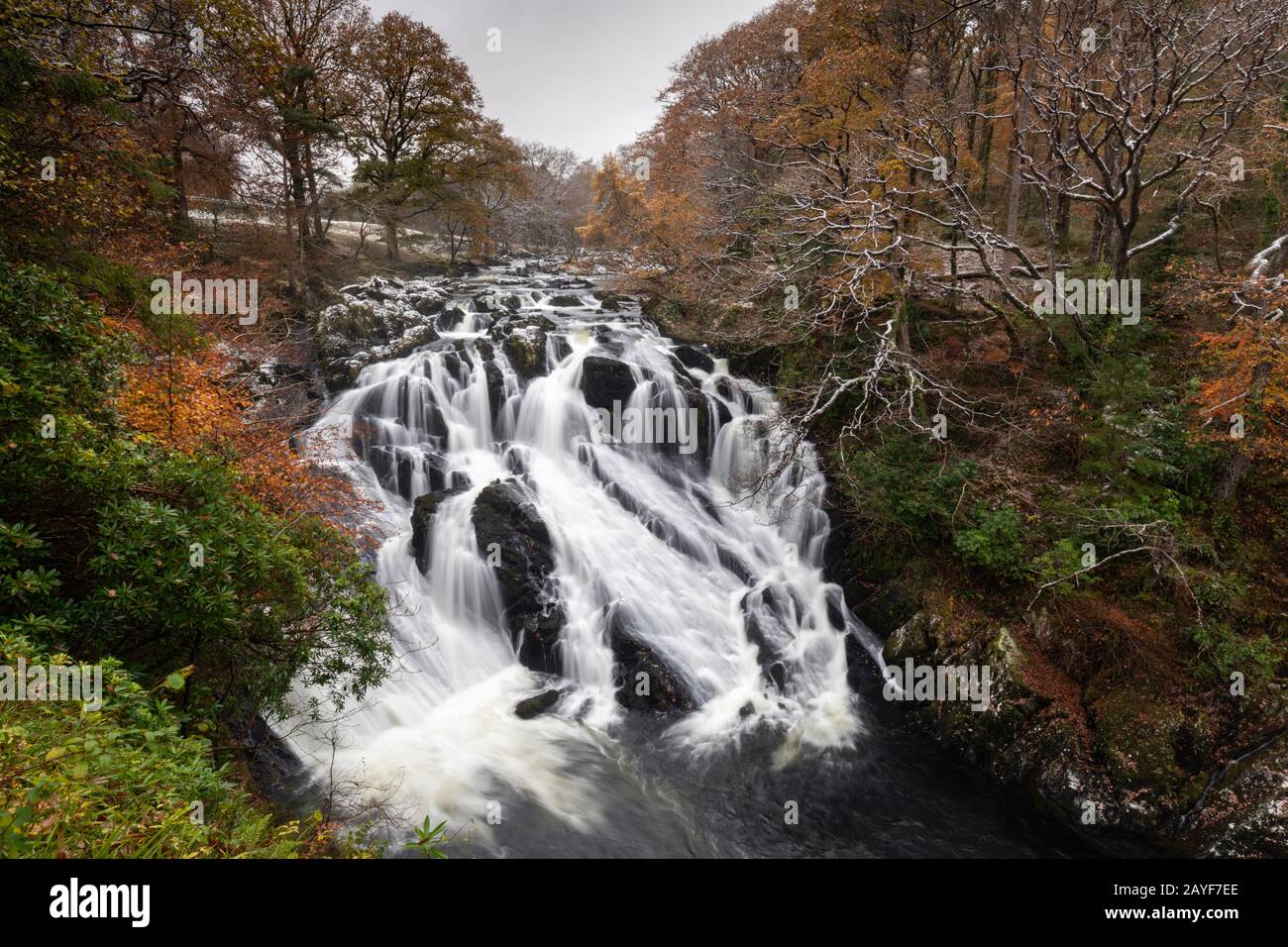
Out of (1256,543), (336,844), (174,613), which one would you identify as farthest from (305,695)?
(1256,543)

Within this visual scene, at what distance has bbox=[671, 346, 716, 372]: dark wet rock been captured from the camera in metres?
17.1

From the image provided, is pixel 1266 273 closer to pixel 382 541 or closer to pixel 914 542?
pixel 914 542

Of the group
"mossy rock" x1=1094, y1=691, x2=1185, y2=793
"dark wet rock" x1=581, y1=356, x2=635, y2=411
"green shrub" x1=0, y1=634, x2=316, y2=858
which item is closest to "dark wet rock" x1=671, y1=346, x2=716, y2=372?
"dark wet rock" x1=581, y1=356, x2=635, y2=411

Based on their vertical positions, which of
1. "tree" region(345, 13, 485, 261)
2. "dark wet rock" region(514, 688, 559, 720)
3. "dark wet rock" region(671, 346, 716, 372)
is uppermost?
"tree" region(345, 13, 485, 261)

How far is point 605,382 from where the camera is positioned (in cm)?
1582

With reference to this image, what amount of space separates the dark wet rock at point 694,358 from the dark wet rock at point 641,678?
935cm

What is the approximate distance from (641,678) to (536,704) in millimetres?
1925

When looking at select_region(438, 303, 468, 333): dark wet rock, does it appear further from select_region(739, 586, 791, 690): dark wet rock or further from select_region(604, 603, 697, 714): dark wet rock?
select_region(739, 586, 791, 690): dark wet rock

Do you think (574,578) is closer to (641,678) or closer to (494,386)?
(641,678)

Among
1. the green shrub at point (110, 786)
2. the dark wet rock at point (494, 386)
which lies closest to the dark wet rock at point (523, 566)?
the dark wet rock at point (494, 386)

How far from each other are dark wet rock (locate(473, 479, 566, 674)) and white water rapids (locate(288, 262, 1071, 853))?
195 millimetres

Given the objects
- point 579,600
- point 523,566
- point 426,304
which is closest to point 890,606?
point 579,600

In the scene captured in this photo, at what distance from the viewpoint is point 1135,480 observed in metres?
9.40

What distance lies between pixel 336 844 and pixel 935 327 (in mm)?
16167
